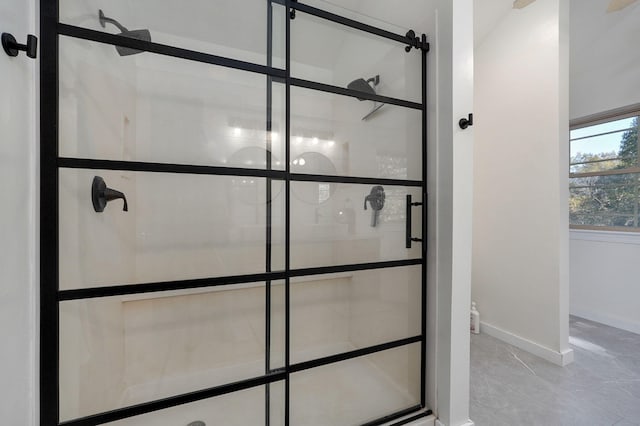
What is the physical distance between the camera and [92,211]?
1.06m

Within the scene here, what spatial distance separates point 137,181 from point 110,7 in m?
0.69

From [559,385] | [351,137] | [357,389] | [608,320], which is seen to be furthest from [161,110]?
[608,320]

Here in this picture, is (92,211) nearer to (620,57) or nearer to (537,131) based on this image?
(537,131)

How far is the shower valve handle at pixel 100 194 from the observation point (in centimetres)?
105

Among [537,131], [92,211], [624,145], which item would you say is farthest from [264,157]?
[624,145]

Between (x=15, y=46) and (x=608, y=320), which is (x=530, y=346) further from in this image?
(x=15, y=46)

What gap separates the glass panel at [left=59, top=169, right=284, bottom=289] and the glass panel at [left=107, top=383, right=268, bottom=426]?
554 mm

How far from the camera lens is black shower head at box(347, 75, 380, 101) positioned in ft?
4.65

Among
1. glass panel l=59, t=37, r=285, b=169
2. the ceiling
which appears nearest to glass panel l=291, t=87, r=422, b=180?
glass panel l=59, t=37, r=285, b=169

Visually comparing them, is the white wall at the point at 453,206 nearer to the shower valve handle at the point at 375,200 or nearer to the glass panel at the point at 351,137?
the glass panel at the point at 351,137

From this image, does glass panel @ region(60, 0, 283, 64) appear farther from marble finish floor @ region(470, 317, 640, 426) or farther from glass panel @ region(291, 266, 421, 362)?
marble finish floor @ region(470, 317, 640, 426)

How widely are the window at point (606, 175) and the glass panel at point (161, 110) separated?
147 inches

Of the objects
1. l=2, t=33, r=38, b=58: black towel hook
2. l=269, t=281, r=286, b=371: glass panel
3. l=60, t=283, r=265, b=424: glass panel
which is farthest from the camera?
l=269, t=281, r=286, b=371: glass panel

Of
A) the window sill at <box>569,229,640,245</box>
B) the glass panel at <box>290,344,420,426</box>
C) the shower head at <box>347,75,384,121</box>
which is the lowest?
the glass panel at <box>290,344,420,426</box>
